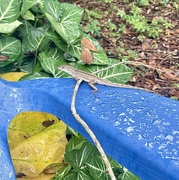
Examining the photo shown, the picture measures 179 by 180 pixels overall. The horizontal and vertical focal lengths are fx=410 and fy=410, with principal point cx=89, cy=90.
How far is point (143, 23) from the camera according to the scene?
4375mm

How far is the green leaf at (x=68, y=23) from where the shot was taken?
249cm

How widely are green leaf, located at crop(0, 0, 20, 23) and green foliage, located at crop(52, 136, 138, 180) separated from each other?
2.83ft

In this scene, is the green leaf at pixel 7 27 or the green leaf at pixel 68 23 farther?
the green leaf at pixel 68 23

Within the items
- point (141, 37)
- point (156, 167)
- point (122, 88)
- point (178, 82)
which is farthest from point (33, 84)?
point (141, 37)

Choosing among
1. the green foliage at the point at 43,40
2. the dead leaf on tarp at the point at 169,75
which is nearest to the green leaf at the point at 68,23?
the green foliage at the point at 43,40

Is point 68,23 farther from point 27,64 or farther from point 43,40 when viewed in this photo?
point 27,64

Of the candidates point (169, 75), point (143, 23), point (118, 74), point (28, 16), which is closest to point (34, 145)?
point (118, 74)

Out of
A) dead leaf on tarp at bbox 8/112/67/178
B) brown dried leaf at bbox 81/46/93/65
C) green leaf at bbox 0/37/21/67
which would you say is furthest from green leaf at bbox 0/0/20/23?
dead leaf on tarp at bbox 8/112/67/178

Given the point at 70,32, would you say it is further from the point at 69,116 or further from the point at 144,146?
the point at 144,146

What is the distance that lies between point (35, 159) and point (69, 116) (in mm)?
586

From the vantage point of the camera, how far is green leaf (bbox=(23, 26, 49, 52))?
258 centimetres

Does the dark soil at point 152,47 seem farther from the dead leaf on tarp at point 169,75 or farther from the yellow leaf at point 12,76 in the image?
the yellow leaf at point 12,76

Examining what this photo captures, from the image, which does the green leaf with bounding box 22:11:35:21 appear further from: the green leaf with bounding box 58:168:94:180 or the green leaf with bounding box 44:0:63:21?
the green leaf with bounding box 58:168:94:180

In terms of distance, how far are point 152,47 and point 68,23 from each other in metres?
1.66
